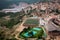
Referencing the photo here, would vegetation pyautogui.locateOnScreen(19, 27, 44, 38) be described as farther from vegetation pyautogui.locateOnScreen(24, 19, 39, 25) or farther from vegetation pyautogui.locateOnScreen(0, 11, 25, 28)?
vegetation pyautogui.locateOnScreen(0, 11, 25, 28)

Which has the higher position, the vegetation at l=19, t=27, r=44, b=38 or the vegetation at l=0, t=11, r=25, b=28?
the vegetation at l=0, t=11, r=25, b=28

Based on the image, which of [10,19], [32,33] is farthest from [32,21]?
[10,19]

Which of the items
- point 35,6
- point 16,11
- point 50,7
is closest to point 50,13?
point 50,7

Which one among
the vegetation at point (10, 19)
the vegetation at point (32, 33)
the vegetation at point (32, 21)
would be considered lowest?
the vegetation at point (32, 33)

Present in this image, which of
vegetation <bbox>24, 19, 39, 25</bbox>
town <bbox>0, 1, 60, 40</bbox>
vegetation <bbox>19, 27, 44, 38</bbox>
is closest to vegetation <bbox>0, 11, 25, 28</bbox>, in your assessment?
town <bbox>0, 1, 60, 40</bbox>

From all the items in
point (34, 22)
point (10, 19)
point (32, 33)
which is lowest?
point (32, 33)

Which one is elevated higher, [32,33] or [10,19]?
[10,19]

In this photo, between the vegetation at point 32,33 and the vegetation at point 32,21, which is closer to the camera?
the vegetation at point 32,33

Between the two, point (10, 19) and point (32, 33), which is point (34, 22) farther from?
point (10, 19)

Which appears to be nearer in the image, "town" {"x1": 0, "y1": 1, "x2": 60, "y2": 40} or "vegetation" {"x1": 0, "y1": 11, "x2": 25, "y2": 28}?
"town" {"x1": 0, "y1": 1, "x2": 60, "y2": 40}

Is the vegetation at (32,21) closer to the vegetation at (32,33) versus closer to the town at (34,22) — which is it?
the town at (34,22)

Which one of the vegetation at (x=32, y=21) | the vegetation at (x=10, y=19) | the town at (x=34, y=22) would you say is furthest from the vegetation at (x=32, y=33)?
the vegetation at (x=10, y=19)
